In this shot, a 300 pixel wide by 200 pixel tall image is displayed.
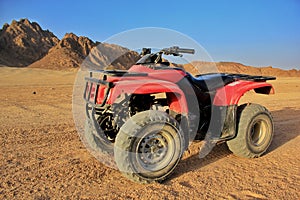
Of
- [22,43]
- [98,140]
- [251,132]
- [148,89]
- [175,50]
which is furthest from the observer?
[22,43]

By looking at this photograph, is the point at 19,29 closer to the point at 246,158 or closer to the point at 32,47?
the point at 32,47

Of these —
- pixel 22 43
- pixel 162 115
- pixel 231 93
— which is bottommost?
pixel 162 115

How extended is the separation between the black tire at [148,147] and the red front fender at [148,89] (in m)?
0.32

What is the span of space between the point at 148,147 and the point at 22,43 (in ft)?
323

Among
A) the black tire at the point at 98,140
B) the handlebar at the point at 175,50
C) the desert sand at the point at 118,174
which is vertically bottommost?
the desert sand at the point at 118,174

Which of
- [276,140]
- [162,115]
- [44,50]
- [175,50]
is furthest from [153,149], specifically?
→ [44,50]

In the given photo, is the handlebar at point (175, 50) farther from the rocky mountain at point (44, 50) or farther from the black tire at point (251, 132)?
the rocky mountain at point (44, 50)

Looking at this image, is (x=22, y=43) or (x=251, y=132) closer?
(x=251, y=132)

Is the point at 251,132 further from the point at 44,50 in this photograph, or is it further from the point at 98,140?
the point at 44,50

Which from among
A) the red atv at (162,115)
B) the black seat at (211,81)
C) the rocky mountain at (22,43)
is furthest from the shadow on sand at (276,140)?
the rocky mountain at (22,43)

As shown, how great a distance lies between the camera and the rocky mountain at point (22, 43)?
84.6m

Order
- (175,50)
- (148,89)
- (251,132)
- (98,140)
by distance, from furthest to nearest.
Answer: (251,132) < (98,140) < (175,50) < (148,89)

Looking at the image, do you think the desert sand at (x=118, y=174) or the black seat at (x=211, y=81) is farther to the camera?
the black seat at (x=211, y=81)

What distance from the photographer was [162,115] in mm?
3840
